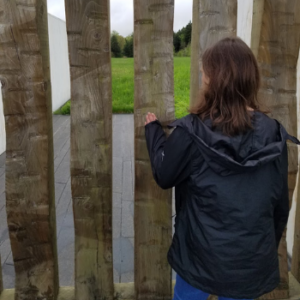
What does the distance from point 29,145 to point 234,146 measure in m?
1.11

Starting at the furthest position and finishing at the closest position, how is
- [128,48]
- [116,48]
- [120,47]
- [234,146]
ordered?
[120,47] → [116,48] → [128,48] → [234,146]

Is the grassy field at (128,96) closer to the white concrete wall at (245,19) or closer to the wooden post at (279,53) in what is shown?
the white concrete wall at (245,19)

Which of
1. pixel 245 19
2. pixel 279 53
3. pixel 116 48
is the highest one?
pixel 116 48

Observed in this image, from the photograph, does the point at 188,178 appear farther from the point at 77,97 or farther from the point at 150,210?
the point at 77,97

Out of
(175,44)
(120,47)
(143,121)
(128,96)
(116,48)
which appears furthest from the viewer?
(120,47)

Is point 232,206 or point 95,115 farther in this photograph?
point 95,115

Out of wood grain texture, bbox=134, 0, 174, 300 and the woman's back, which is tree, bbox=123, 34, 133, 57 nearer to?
wood grain texture, bbox=134, 0, 174, 300

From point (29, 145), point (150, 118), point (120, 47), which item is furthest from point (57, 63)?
point (120, 47)

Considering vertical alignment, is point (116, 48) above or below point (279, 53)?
above

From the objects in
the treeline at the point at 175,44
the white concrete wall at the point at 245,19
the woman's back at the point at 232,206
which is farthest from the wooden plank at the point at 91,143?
the treeline at the point at 175,44

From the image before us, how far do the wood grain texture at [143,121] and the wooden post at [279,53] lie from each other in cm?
54

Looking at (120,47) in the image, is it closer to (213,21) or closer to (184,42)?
(184,42)

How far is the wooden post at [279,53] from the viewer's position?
6.95 feet

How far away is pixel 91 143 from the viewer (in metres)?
2.09
